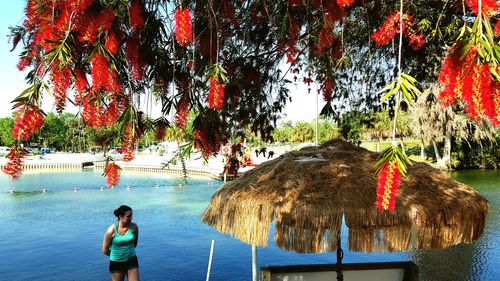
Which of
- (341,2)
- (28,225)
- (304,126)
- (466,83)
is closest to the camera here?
(466,83)

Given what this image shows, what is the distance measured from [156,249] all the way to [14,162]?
373 inches

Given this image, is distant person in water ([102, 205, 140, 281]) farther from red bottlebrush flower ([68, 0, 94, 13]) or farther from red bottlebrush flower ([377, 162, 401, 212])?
red bottlebrush flower ([377, 162, 401, 212])

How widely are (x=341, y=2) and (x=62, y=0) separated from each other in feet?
4.25

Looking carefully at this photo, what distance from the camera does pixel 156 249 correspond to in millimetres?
10477

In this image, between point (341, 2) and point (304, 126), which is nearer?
point (341, 2)

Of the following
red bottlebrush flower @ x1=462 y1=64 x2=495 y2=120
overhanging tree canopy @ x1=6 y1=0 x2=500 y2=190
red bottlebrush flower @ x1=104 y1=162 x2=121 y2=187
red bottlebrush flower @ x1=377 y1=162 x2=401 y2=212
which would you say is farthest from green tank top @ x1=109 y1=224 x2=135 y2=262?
red bottlebrush flower @ x1=462 y1=64 x2=495 y2=120

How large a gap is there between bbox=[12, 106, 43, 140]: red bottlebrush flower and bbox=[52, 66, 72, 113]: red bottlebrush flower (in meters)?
0.13

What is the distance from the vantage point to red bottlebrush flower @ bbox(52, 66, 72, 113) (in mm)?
1533

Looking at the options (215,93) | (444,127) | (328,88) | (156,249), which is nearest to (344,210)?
(215,93)

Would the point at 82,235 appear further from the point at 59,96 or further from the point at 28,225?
the point at 59,96

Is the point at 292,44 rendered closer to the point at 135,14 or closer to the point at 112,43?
the point at 135,14

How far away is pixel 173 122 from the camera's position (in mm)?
2230

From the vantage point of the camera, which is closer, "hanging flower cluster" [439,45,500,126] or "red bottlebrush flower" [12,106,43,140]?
"hanging flower cluster" [439,45,500,126]

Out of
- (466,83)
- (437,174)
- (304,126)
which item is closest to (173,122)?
(466,83)
